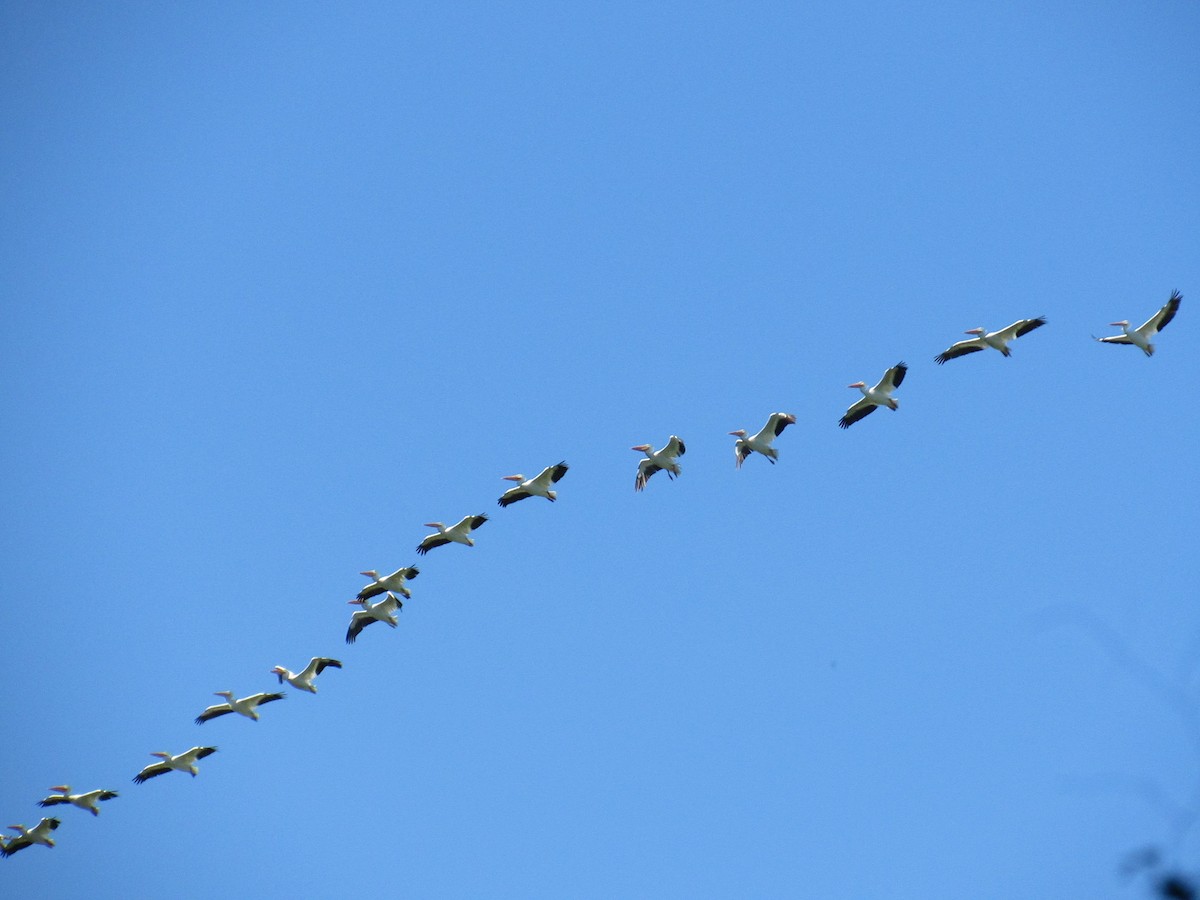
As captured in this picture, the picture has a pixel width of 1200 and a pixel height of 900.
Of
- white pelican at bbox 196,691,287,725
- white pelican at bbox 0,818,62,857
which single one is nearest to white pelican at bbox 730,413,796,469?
white pelican at bbox 196,691,287,725

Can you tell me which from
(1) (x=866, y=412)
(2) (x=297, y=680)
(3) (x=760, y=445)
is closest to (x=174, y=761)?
(2) (x=297, y=680)

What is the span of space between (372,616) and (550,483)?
490 centimetres

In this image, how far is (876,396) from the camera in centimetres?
2269

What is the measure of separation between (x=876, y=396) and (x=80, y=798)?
18.0 metres

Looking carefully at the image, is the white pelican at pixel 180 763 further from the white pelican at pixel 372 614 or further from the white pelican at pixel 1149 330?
the white pelican at pixel 1149 330

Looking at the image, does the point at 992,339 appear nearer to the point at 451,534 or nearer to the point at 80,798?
the point at 451,534

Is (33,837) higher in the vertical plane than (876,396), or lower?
higher

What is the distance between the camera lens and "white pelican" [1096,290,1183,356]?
73.8ft

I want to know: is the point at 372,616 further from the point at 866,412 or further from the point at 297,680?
the point at 866,412

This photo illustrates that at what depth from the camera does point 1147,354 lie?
23.1 metres

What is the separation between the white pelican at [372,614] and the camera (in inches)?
960

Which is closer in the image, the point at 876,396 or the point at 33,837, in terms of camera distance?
the point at 876,396

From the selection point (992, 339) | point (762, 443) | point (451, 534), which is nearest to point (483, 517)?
point (451, 534)

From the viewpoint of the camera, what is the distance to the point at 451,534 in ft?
77.7
